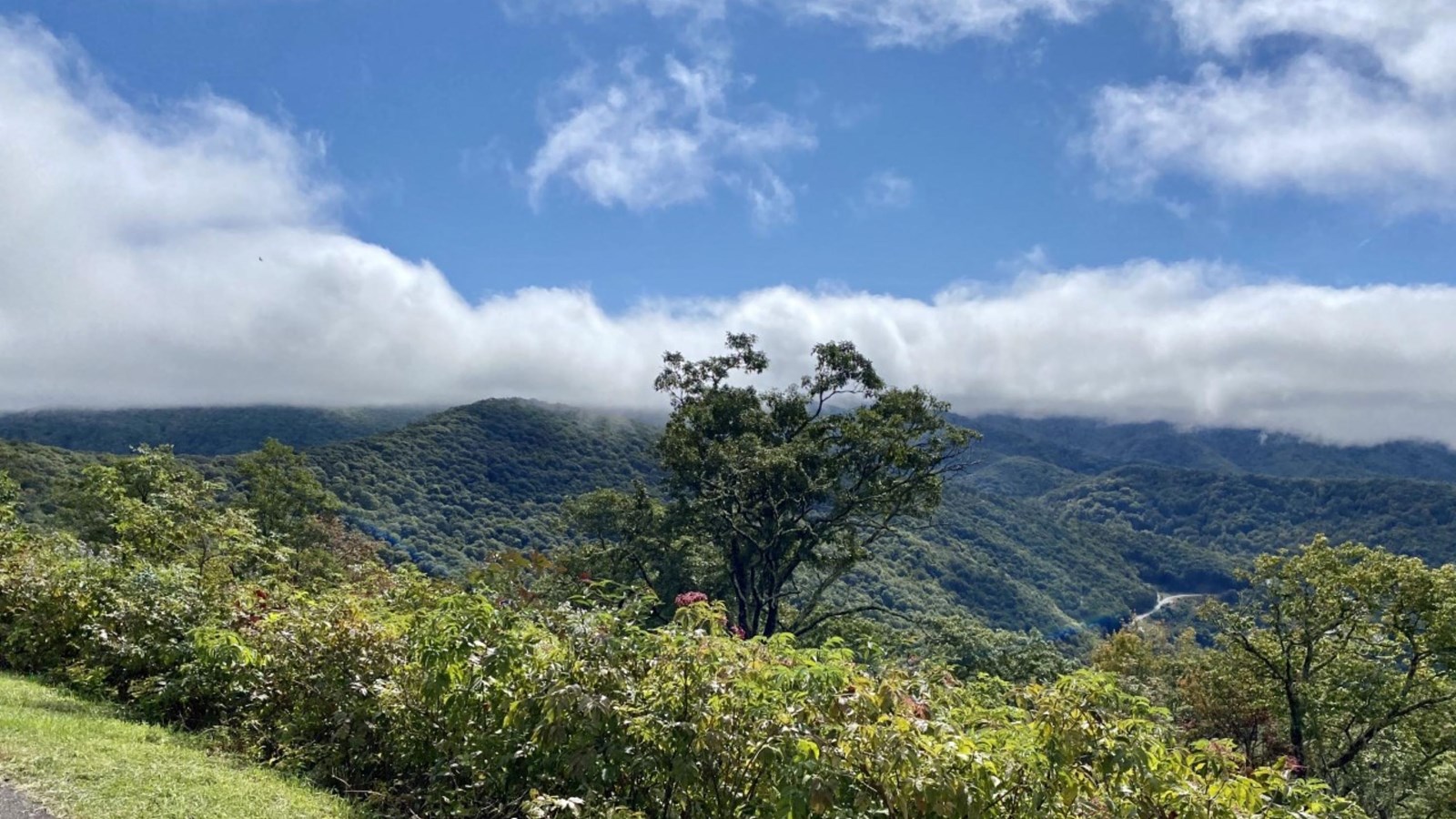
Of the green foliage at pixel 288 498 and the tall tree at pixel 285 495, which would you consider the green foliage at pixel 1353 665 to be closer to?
the green foliage at pixel 288 498

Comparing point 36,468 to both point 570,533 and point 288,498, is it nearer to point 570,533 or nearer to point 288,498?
point 570,533

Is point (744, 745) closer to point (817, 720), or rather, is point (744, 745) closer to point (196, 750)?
point (817, 720)

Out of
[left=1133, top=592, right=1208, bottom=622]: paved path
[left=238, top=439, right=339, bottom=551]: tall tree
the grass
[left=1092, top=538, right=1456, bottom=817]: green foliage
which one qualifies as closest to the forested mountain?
[left=1133, top=592, right=1208, bottom=622]: paved path

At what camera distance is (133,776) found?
578cm

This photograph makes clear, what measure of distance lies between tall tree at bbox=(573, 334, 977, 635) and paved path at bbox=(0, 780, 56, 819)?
19971 mm

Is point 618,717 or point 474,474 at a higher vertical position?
point 618,717

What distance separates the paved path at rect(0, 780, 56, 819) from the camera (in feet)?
16.6

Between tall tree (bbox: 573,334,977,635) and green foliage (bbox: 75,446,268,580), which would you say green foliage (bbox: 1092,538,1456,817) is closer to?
tall tree (bbox: 573,334,977,635)

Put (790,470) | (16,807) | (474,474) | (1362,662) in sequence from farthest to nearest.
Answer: (474,474) → (790,470) → (1362,662) → (16,807)

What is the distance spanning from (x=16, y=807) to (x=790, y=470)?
2105 cm

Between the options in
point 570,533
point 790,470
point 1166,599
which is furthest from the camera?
point 1166,599

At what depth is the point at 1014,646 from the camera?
23047 millimetres

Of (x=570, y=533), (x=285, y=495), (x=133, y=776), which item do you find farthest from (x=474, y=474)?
(x=133, y=776)

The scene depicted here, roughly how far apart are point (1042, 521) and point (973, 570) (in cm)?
7975
